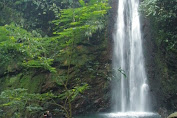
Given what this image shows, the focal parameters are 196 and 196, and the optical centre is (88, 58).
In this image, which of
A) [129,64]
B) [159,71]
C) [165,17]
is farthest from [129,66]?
[165,17]

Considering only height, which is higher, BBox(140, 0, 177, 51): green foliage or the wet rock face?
BBox(140, 0, 177, 51): green foliage

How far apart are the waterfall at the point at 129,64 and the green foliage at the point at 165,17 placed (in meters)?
2.50

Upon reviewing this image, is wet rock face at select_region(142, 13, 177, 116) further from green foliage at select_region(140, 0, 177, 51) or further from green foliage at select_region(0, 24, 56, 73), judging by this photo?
green foliage at select_region(0, 24, 56, 73)

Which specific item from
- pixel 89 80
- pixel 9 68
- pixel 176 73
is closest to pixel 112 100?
pixel 89 80

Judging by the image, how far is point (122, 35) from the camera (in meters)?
14.3

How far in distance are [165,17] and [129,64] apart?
4.41 metres

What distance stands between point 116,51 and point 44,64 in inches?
368

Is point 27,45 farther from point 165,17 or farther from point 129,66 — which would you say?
point 129,66

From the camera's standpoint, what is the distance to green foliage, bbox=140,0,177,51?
32.8 feet

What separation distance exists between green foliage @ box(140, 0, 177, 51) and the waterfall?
8.20ft

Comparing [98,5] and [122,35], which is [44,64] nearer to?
[98,5]

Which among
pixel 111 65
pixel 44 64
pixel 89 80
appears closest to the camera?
pixel 44 64

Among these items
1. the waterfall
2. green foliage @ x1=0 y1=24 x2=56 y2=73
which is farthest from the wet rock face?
green foliage @ x1=0 y1=24 x2=56 y2=73

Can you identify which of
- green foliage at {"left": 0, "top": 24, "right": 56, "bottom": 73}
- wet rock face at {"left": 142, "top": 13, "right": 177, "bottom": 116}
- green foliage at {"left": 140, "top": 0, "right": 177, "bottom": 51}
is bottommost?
wet rock face at {"left": 142, "top": 13, "right": 177, "bottom": 116}
